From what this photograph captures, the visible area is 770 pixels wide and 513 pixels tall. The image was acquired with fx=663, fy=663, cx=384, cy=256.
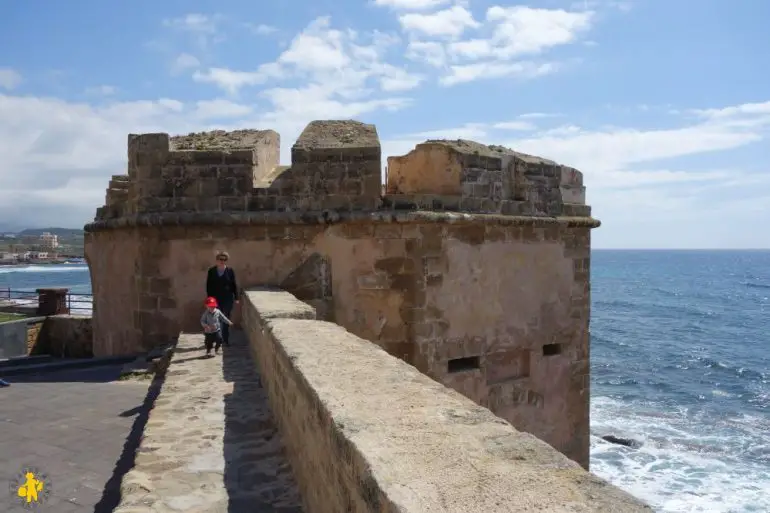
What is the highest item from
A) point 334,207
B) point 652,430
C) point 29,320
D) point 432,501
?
point 334,207

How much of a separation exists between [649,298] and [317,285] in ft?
189

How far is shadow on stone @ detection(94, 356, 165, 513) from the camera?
3.64 meters

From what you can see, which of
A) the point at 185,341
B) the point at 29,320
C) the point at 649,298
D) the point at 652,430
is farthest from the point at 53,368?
the point at 649,298

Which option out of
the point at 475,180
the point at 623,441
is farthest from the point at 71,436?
the point at 623,441

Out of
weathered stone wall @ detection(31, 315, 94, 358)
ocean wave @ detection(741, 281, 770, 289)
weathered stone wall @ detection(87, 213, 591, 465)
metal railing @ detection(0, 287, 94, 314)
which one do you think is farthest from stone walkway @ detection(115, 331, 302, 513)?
ocean wave @ detection(741, 281, 770, 289)

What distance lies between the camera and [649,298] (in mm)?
59344

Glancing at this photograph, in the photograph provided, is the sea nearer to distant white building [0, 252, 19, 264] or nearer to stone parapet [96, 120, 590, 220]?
stone parapet [96, 120, 590, 220]

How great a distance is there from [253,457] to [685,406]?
22.1 meters

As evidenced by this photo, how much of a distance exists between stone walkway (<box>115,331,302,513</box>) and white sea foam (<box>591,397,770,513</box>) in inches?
Answer: 464

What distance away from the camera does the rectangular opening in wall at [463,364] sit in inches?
292

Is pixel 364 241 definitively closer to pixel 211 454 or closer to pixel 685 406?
pixel 211 454

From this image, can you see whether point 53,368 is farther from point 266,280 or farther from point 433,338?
point 433,338

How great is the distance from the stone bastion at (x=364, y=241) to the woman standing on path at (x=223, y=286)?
65cm

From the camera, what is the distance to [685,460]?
16.9 metres
